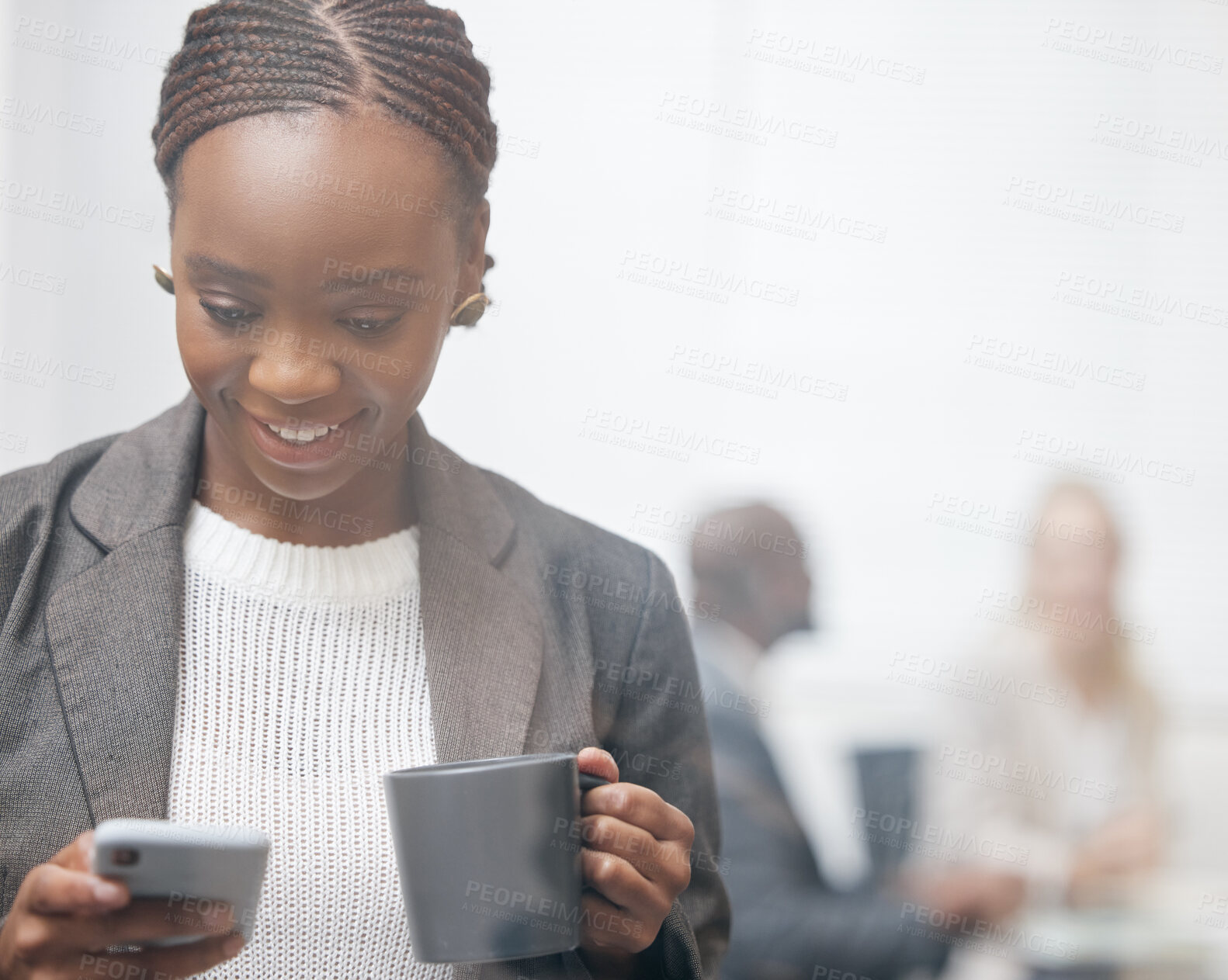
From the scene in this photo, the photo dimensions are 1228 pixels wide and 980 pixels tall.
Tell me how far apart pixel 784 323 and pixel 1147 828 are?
675 millimetres

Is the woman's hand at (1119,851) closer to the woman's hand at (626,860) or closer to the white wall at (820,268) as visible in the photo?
the white wall at (820,268)

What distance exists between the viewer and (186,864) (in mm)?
385

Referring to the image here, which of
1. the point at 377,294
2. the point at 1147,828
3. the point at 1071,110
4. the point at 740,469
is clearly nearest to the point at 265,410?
the point at 377,294

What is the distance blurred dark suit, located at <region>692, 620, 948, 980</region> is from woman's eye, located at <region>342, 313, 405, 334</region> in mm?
362

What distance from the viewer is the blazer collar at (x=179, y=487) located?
20.8 inches

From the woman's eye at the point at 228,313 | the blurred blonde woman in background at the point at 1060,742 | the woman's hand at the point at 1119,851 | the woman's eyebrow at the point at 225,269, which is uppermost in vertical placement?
the woman's eyebrow at the point at 225,269

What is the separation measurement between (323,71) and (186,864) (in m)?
0.34

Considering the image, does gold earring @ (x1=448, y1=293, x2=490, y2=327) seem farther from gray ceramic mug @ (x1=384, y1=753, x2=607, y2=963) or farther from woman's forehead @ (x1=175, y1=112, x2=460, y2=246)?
gray ceramic mug @ (x1=384, y1=753, x2=607, y2=963)

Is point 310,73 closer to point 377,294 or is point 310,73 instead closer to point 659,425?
point 377,294

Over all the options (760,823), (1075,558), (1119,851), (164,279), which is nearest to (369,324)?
(164,279)

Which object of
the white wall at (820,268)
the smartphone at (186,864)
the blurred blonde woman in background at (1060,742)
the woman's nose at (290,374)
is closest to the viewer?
the smartphone at (186,864)

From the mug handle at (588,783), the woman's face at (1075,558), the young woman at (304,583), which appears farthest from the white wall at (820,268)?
the mug handle at (588,783)

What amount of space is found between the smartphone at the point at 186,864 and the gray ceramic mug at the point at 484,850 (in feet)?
0.19

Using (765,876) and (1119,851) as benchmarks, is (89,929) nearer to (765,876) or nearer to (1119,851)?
(765,876)
